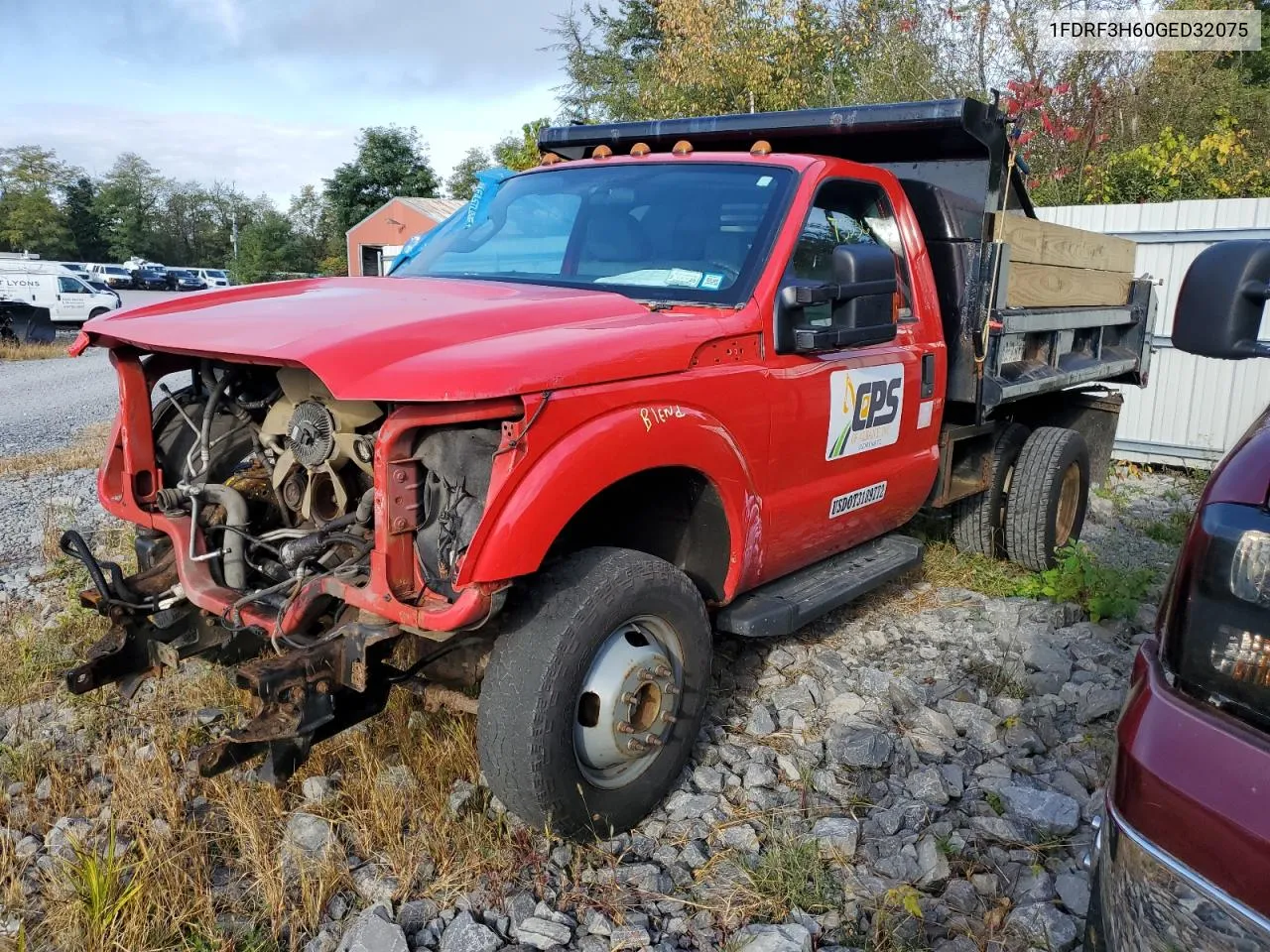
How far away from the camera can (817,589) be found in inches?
150

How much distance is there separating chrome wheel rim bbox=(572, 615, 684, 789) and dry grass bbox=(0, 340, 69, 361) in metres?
20.2

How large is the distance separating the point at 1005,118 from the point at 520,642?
11.2ft

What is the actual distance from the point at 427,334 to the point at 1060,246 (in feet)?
12.8

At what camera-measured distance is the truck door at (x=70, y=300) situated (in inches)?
1020

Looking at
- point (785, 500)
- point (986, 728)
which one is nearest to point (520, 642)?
point (785, 500)

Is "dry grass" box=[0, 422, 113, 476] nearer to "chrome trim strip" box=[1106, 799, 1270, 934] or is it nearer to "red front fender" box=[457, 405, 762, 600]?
"red front fender" box=[457, 405, 762, 600]

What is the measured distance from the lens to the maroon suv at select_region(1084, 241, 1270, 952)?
1.40m

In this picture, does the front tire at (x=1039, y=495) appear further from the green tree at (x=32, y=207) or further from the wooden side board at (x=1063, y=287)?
the green tree at (x=32, y=207)

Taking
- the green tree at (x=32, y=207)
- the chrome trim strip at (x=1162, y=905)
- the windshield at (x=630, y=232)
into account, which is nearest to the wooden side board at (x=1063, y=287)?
the windshield at (x=630, y=232)

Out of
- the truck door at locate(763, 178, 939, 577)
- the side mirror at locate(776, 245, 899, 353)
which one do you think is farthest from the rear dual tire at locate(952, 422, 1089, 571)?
the side mirror at locate(776, 245, 899, 353)

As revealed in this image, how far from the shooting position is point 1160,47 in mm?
14891

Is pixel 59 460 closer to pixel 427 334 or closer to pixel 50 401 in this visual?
pixel 50 401

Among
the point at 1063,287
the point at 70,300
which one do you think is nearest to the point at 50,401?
the point at 1063,287

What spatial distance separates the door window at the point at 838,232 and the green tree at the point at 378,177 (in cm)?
4620
